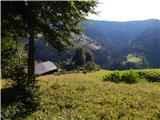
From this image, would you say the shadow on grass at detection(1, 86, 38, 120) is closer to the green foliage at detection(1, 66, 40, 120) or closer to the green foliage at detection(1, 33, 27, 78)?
the green foliage at detection(1, 66, 40, 120)

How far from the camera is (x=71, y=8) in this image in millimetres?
23734

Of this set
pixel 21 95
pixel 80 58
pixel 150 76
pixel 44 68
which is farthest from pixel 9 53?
pixel 80 58

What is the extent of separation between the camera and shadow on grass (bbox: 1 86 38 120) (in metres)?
18.8

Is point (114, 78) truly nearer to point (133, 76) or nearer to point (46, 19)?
point (133, 76)

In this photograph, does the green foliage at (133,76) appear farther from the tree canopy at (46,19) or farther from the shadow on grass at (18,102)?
the shadow on grass at (18,102)

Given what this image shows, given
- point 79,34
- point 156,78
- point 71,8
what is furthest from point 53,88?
point 156,78

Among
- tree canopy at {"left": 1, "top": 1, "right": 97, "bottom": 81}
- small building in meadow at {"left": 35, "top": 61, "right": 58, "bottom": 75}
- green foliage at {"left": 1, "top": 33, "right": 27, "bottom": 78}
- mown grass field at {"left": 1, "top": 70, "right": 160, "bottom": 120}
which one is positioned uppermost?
tree canopy at {"left": 1, "top": 1, "right": 97, "bottom": 81}

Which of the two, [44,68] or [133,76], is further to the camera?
[44,68]

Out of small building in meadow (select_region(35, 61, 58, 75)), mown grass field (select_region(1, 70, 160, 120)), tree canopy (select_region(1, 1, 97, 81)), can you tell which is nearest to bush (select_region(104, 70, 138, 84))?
mown grass field (select_region(1, 70, 160, 120))

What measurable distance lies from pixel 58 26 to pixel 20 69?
7.31m

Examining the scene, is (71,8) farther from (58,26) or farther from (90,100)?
(90,100)

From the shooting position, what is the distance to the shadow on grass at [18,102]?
1880cm

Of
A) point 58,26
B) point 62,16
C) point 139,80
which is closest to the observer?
point 62,16

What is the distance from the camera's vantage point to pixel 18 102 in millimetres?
19750
